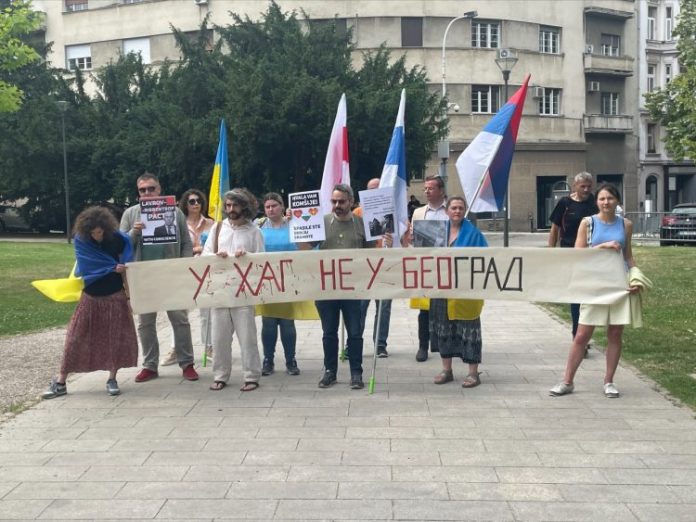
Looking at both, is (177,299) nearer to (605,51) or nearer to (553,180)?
(553,180)

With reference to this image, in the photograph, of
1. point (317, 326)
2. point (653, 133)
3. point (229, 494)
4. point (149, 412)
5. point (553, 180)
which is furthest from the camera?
point (653, 133)

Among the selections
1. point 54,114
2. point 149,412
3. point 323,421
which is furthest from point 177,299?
point 54,114

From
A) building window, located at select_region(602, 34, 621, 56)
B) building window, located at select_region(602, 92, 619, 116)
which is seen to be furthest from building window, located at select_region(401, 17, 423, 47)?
building window, located at select_region(602, 92, 619, 116)

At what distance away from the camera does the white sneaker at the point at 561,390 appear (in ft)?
24.7

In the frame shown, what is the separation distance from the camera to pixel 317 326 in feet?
40.2

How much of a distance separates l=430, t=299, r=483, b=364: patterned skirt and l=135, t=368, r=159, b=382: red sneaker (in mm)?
2882

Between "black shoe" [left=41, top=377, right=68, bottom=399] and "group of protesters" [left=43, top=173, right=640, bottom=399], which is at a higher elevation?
"group of protesters" [left=43, top=173, right=640, bottom=399]

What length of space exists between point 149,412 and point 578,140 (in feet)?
146

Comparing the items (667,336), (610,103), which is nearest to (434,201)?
(667,336)

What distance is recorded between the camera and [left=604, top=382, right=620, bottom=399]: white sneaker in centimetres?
741

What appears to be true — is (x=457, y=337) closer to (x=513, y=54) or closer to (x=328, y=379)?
(x=328, y=379)

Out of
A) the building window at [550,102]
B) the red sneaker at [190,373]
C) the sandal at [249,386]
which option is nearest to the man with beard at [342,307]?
the sandal at [249,386]

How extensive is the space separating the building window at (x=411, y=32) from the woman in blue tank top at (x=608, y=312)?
38.7 meters

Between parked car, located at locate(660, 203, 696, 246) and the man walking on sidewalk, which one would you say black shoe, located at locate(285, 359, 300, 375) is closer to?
the man walking on sidewalk
